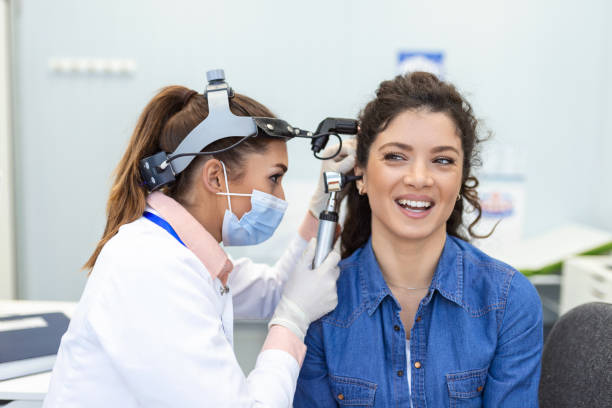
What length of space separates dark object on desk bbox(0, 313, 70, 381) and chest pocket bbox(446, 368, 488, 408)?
3.05 ft

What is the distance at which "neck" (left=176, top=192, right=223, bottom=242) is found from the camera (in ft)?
3.60

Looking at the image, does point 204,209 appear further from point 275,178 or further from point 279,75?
point 279,75

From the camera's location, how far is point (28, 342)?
124cm

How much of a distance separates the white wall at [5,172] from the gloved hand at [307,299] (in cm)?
207

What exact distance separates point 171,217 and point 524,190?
234 cm

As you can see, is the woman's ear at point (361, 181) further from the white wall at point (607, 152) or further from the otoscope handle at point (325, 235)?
the white wall at point (607, 152)

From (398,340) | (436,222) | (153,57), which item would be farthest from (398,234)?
(153,57)

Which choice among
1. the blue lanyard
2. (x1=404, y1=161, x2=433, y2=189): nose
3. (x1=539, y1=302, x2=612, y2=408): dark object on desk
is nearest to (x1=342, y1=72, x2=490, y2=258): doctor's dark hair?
(x1=404, y1=161, x2=433, y2=189): nose

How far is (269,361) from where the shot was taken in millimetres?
1016

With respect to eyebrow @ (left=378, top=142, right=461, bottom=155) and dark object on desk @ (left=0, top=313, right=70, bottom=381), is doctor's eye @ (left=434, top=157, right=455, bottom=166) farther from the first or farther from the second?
dark object on desk @ (left=0, top=313, right=70, bottom=381)

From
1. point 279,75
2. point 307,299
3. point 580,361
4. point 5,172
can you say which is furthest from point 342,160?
point 5,172

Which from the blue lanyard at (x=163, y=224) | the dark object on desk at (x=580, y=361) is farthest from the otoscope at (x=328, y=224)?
the dark object on desk at (x=580, y=361)

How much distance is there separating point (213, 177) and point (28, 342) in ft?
2.15

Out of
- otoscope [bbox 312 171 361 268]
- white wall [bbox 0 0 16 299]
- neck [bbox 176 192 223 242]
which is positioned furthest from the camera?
white wall [bbox 0 0 16 299]
